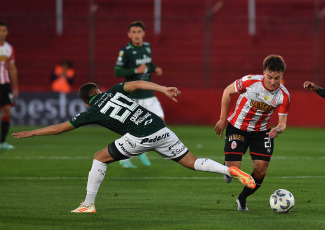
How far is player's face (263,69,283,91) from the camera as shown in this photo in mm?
7676

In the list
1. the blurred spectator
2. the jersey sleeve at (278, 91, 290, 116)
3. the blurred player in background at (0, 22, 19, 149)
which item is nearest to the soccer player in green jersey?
the jersey sleeve at (278, 91, 290, 116)

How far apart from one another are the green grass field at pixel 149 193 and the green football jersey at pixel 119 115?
37.3 inches

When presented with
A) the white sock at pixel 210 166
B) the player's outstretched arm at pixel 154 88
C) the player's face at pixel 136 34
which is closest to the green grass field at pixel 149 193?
the white sock at pixel 210 166

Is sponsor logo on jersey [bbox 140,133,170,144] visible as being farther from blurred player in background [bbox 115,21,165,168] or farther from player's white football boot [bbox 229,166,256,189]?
blurred player in background [bbox 115,21,165,168]

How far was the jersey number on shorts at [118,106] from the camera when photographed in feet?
24.8

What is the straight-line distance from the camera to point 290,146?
54.6ft

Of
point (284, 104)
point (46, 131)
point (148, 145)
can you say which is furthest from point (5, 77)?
point (284, 104)

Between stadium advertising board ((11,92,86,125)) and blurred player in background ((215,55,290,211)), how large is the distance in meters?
14.6

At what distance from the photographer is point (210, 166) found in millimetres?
7414

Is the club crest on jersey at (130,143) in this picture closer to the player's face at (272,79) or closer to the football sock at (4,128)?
the player's face at (272,79)

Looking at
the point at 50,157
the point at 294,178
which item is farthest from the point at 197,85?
the point at 294,178

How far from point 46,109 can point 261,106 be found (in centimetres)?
1529

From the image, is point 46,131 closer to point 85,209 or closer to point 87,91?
point 87,91

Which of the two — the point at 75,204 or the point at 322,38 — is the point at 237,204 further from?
the point at 322,38
